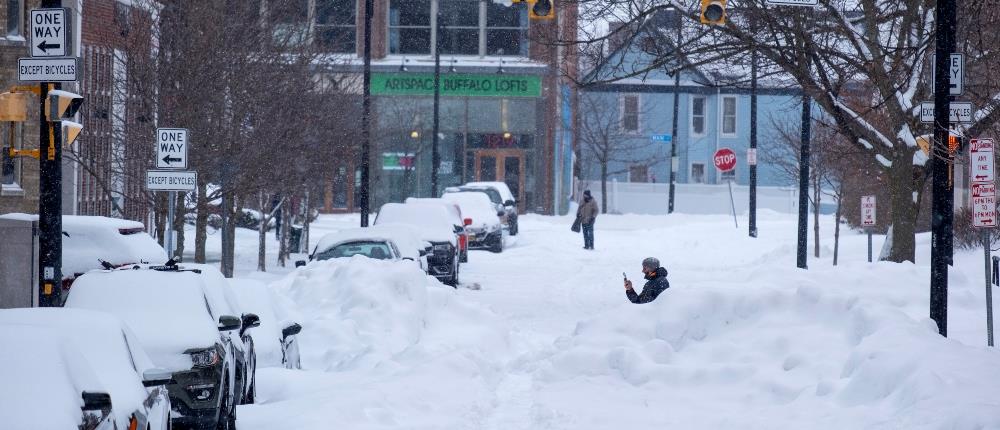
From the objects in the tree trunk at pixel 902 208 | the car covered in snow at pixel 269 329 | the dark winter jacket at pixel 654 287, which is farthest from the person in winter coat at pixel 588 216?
the car covered in snow at pixel 269 329

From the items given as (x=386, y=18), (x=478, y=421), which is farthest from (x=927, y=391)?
(x=386, y=18)

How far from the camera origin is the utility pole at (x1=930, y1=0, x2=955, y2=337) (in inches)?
549

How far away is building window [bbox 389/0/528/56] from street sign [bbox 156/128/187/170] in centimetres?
3640

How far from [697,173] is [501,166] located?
13.7m

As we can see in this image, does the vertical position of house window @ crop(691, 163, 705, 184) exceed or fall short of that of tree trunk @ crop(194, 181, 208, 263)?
it exceeds it

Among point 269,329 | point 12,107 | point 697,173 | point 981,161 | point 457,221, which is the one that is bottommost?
point 269,329

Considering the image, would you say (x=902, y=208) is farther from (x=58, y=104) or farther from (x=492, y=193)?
(x=492, y=193)

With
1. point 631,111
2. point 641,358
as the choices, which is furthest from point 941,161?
point 631,111

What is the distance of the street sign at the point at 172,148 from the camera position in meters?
16.3

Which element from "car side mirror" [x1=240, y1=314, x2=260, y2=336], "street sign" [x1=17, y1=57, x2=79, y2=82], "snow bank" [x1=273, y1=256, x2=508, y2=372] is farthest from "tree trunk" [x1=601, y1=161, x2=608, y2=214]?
"car side mirror" [x1=240, y1=314, x2=260, y2=336]

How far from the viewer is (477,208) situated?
117 feet

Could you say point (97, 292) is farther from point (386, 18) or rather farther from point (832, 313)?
point (386, 18)

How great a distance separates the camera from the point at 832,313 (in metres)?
13.8

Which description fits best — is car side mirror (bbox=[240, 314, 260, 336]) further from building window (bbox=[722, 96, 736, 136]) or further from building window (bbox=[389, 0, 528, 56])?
building window (bbox=[722, 96, 736, 136])
